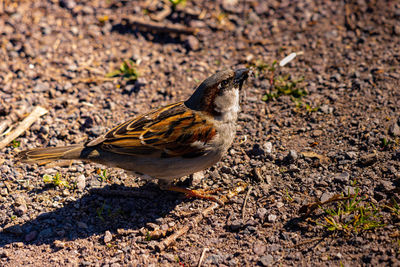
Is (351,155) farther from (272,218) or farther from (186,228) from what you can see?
(186,228)

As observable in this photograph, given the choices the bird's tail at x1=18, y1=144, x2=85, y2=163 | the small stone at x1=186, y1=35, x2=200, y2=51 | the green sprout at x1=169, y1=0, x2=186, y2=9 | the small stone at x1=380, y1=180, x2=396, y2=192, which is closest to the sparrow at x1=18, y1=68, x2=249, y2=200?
the bird's tail at x1=18, y1=144, x2=85, y2=163

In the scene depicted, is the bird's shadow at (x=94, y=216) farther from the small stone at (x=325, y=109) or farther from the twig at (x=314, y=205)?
the small stone at (x=325, y=109)

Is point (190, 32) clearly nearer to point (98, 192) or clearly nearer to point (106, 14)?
point (106, 14)

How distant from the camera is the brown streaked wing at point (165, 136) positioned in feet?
15.8

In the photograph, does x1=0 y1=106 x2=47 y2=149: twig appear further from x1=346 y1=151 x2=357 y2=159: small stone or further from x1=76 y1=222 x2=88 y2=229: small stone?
x1=346 y1=151 x2=357 y2=159: small stone

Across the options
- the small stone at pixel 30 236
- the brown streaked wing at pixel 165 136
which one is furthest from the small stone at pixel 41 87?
the small stone at pixel 30 236

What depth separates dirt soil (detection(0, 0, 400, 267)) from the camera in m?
4.42

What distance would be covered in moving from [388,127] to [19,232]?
15.7 feet

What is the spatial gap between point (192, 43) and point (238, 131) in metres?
2.30

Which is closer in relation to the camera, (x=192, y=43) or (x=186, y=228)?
(x=186, y=228)

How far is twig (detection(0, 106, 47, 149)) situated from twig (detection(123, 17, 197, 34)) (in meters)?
2.53

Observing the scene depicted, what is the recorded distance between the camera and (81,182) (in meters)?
5.36

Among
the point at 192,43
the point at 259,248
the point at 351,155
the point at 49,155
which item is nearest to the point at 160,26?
the point at 192,43

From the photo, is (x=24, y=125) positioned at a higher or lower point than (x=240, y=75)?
lower
